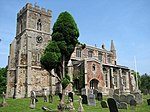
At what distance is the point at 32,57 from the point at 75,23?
18.3 m

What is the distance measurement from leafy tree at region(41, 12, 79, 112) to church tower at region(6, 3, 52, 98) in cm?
1609

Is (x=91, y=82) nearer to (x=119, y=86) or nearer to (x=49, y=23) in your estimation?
(x=119, y=86)

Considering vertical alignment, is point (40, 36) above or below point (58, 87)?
above

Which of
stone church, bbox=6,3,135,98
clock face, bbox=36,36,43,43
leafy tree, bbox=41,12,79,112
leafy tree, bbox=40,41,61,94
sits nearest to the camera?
leafy tree, bbox=40,41,61,94

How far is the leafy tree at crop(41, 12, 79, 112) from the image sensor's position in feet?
51.6

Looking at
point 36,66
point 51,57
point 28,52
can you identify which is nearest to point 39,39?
point 28,52

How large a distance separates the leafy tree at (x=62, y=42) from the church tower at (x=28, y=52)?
52.8 feet

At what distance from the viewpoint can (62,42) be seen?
16172mm

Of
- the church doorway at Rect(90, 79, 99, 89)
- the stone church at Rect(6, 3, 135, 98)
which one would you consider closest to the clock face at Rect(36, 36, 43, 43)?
the stone church at Rect(6, 3, 135, 98)

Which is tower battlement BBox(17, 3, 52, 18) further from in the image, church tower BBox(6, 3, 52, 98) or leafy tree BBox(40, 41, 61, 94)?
leafy tree BBox(40, 41, 61, 94)

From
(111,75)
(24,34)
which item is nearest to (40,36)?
(24,34)

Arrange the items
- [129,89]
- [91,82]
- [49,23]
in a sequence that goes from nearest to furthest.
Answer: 1. [91,82]
2. [49,23]
3. [129,89]

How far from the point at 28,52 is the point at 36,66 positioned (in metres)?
3.00

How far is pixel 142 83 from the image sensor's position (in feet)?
228
